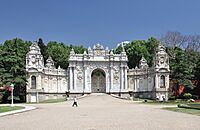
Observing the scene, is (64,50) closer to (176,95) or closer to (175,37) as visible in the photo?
(175,37)

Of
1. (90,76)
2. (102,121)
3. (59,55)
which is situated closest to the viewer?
(102,121)

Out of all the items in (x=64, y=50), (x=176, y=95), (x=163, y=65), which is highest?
(x=64, y=50)

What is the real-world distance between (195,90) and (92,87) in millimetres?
29571

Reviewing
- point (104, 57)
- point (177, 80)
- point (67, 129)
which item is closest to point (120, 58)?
point (104, 57)

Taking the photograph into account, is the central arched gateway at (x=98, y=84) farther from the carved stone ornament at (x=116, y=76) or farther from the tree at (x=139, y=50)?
the tree at (x=139, y=50)

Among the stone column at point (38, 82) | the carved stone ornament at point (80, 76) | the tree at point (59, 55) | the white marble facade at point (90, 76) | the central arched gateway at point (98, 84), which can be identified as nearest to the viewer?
the stone column at point (38, 82)

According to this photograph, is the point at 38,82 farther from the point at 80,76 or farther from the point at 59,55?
the point at 59,55

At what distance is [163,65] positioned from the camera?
7244 centimetres

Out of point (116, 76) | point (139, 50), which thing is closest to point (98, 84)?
point (116, 76)

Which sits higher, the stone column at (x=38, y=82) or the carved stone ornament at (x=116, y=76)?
the carved stone ornament at (x=116, y=76)

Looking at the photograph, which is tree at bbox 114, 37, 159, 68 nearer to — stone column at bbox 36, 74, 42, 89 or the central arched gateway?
the central arched gateway

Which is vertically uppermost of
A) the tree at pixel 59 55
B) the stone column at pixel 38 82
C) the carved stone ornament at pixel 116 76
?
the tree at pixel 59 55

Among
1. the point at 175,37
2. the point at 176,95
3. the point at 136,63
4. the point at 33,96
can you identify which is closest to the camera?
the point at 33,96

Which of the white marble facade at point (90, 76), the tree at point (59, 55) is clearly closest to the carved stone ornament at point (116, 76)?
the white marble facade at point (90, 76)
